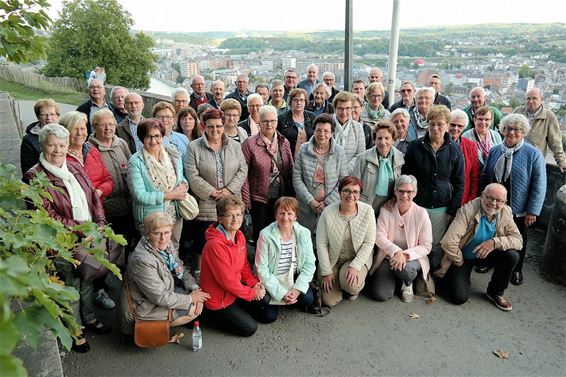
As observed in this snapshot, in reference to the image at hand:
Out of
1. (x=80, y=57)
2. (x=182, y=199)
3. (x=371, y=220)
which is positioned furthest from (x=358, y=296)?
(x=80, y=57)

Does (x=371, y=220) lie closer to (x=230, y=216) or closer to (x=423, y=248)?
Result: (x=423, y=248)

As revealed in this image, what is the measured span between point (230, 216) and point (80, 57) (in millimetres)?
28451

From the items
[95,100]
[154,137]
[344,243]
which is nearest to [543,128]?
[344,243]

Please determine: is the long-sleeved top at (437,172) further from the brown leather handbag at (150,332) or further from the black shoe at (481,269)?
the brown leather handbag at (150,332)

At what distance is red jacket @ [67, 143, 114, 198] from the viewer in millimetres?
4688

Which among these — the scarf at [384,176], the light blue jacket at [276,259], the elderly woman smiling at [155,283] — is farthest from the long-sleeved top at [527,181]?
the elderly woman smiling at [155,283]

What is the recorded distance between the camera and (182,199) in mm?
4918

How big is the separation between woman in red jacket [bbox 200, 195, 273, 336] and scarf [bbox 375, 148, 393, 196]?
169 centimetres

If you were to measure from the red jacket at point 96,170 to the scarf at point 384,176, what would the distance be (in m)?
2.90

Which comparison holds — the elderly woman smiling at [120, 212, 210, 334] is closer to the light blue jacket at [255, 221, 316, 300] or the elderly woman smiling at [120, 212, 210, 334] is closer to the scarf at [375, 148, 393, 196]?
the light blue jacket at [255, 221, 316, 300]

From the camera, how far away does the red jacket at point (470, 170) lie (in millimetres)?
5453

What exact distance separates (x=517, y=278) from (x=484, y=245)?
894 mm

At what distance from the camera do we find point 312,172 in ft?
17.9

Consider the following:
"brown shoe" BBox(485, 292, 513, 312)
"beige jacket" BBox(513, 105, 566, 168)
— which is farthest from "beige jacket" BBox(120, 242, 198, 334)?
"beige jacket" BBox(513, 105, 566, 168)
